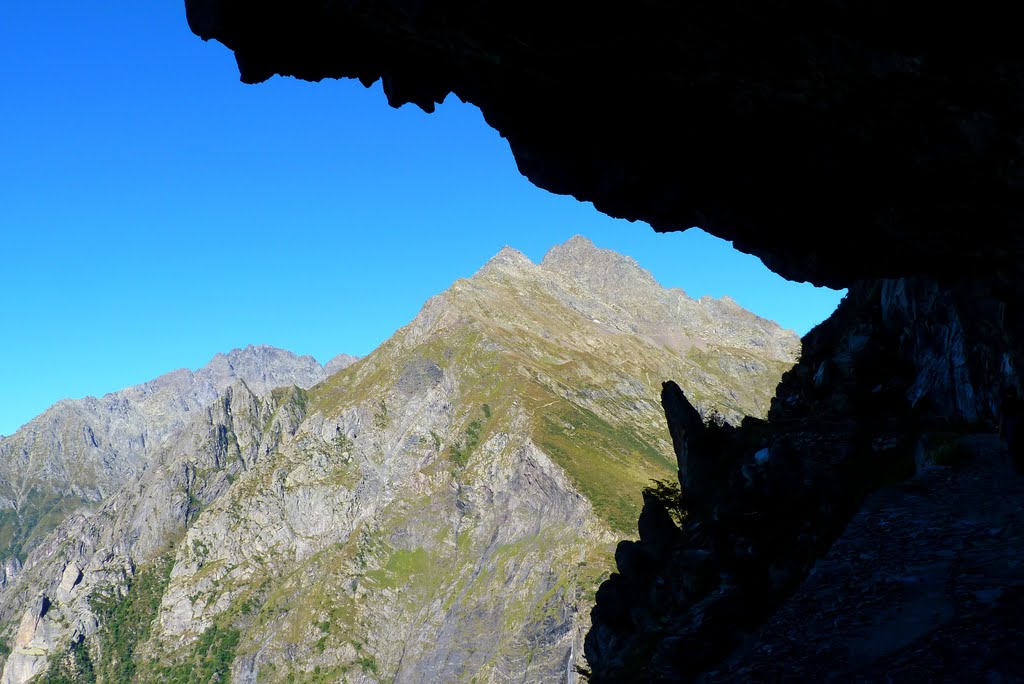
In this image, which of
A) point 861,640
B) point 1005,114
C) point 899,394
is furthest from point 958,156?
point 899,394

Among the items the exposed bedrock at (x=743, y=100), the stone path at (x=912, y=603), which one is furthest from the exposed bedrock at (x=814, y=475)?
the exposed bedrock at (x=743, y=100)

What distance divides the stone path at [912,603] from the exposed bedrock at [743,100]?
8.98 meters

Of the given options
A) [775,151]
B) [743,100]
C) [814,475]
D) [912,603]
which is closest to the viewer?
[912,603]

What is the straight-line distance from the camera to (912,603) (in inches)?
534

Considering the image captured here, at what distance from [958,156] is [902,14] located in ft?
18.6

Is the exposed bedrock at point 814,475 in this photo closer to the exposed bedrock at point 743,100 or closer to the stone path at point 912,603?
the stone path at point 912,603

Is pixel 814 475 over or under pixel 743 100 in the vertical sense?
under

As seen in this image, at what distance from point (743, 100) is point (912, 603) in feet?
46.0

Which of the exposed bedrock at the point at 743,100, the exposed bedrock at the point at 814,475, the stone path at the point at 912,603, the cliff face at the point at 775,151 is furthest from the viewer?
the exposed bedrock at the point at 814,475

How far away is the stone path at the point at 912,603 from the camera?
11.8 meters

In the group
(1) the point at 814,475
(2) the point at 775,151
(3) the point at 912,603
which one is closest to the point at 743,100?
(2) the point at 775,151

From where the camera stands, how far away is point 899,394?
33781 millimetres

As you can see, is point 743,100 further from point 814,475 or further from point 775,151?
point 814,475

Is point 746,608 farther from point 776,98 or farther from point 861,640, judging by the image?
point 776,98
